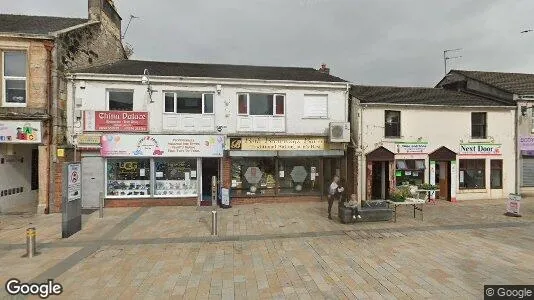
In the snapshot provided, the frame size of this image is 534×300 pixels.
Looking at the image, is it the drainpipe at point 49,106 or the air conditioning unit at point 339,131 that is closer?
the drainpipe at point 49,106

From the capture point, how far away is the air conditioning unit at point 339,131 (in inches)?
605

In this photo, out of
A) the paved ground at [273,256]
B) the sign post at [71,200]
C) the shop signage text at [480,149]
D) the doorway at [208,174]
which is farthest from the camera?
the shop signage text at [480,149]

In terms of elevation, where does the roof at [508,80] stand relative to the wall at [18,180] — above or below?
above

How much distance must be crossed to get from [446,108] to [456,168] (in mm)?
3301

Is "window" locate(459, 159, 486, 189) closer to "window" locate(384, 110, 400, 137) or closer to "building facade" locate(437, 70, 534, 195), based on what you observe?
"building facade" locate(437, 70, 534, 195)

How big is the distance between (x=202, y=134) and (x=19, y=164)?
28.4 feet

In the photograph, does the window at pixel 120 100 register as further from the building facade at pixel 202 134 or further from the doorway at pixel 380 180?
the doorway at pixel 380 180

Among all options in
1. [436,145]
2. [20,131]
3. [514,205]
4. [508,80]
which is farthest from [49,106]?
[508,80]

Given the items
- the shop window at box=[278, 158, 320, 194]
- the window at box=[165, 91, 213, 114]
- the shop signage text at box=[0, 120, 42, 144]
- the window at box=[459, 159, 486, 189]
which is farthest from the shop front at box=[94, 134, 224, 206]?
the window at box=[459, 159, 486, 189]

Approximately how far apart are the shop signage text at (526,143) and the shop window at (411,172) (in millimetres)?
6058

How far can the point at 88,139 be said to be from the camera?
14.2 metres

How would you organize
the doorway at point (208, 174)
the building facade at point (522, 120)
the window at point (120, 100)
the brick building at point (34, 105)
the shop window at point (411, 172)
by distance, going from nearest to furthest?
the brick building at point (34, 105), the window at point (120, 100), the doorway at point (208, 174), the shop window at point (411, 172), the building facade at point (522, 120)

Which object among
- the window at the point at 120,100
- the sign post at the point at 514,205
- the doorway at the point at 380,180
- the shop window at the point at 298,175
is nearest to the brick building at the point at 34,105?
the window at the point at 120,100

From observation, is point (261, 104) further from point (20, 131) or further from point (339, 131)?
point (20, 131)
